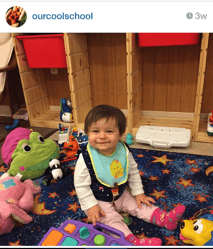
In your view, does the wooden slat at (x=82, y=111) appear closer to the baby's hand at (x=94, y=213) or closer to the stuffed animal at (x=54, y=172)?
the stuffed animal at (x=54, y=172)

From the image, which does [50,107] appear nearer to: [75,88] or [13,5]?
[75,88]

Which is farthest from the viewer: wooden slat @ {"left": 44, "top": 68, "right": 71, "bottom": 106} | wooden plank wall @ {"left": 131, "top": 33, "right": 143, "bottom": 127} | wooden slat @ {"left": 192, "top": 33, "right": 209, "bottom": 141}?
wooden slat @ {"left": 44, "top": 68, "right": 71, "bottom": 106}

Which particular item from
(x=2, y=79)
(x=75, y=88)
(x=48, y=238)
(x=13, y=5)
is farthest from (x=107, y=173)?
(x=2, y=79)

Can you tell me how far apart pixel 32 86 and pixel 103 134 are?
5.01 feet

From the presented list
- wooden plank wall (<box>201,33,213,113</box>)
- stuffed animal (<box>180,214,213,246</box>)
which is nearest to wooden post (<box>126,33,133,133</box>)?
wooden plank wall (<box>201,33,213,113</box>)

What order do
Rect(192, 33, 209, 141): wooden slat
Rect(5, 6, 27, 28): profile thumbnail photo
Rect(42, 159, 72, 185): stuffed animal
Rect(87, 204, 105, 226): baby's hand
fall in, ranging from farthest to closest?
Result: Rect(5, 6, 27, 28): profile thumbnail photo < Rect(192, 33, 209, 141): wooden slat < Rect(42, 159, 72, 185): stuffed animal < Rect(87, 204, 105, 226): baby's hand

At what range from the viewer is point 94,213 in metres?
0.90

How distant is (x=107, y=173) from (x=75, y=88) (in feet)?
3.71

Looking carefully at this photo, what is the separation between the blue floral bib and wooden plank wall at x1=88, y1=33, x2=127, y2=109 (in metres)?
1.27

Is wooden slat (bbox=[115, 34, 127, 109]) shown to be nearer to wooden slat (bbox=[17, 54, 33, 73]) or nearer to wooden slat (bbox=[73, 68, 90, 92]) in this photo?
wooden slat (bbox=[73, 68, 90, 92])

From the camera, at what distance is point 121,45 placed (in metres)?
2.02

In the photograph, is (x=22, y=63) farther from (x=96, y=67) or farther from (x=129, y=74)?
(x=129, y=74)

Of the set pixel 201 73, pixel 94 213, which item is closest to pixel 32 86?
pixel 201 73

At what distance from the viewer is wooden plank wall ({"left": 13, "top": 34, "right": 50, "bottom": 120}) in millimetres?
2004
